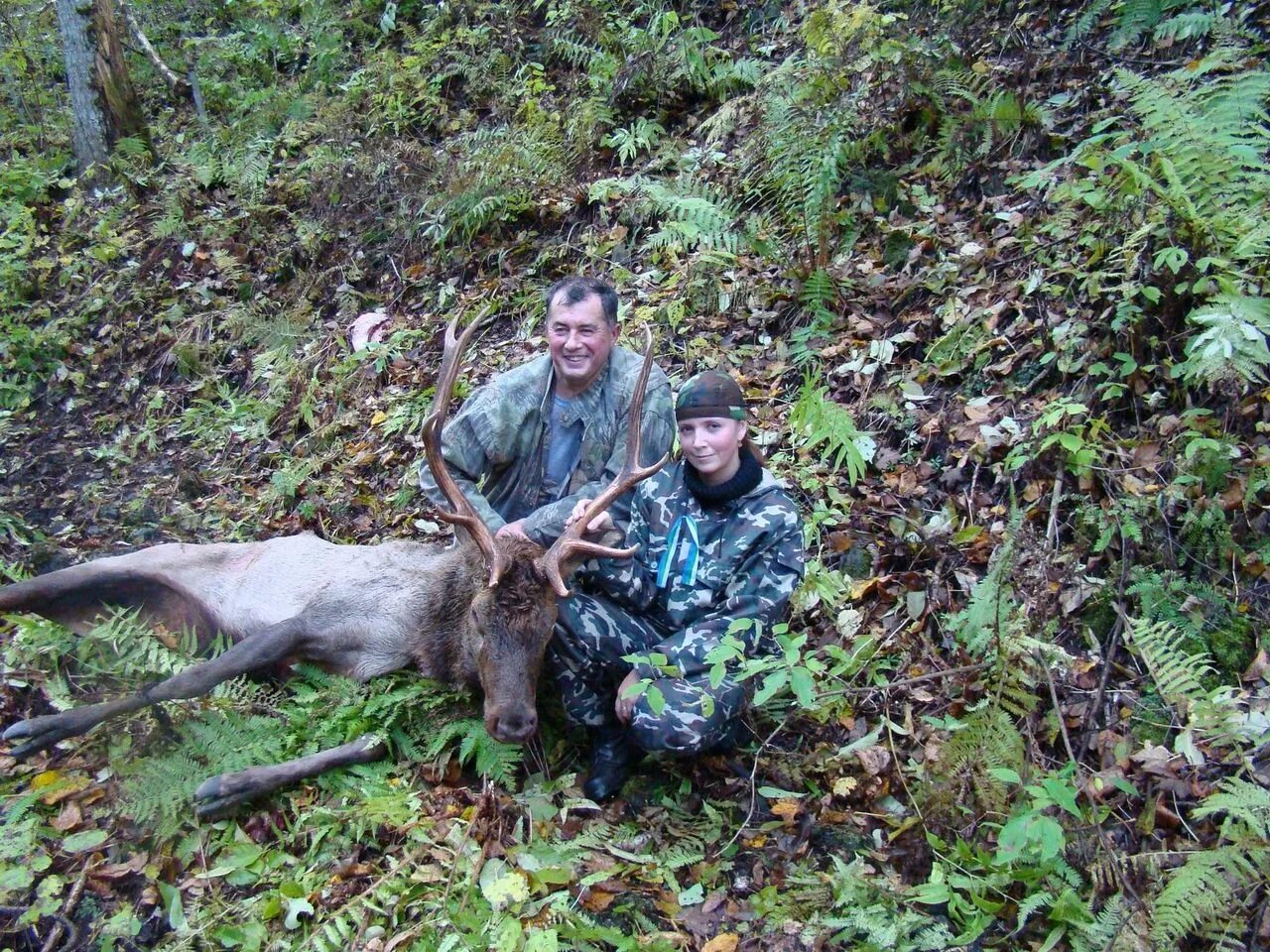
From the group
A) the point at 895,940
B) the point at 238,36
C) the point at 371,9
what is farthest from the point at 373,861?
the point at 238,36

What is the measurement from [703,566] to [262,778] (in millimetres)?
2381

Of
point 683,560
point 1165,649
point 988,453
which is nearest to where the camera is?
point 1165,649

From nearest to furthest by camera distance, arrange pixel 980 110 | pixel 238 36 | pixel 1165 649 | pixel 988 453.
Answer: pixel 1165 649 → pixel 988 453 → pixel 980 110 → pixel 238 36

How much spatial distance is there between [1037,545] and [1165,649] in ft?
2.89

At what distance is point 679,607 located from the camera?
4656mm

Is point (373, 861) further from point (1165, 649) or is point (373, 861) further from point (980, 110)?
point (980, 110)

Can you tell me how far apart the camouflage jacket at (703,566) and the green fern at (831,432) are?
4.55 ft

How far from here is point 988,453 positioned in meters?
5.61

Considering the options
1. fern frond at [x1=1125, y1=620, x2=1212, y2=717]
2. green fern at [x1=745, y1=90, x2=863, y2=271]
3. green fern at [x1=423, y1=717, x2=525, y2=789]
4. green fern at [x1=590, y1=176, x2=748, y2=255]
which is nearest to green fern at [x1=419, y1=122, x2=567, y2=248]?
green fern at [x1=590, y1=176, x2=748, y2=255]

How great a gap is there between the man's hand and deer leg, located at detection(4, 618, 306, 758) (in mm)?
1387

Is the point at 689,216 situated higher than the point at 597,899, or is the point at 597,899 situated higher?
the point at 689,216

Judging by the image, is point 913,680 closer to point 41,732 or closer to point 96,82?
point 41,732

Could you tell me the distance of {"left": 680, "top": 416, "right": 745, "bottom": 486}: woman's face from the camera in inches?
173

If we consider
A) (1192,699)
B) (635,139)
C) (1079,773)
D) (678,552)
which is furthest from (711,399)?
(635,139)
